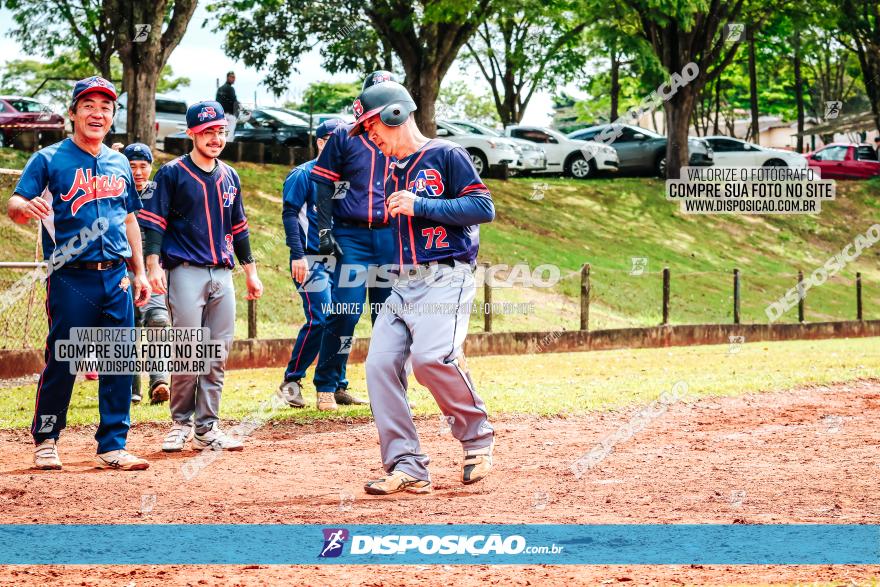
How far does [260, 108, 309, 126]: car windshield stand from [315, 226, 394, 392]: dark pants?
21758 millimetres

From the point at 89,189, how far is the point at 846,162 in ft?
128

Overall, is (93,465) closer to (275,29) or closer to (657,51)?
(275,29)

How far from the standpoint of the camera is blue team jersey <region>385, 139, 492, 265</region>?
22.5 feet

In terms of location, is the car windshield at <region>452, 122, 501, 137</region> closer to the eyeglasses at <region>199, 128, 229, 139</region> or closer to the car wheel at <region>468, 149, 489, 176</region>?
the car wheel at <region>468, 149, 489, 176</region>

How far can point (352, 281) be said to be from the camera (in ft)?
32.1

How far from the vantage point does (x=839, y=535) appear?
5.49 meters

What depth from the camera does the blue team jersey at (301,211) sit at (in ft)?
33.2

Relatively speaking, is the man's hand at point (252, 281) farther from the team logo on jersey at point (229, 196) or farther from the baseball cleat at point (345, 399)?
the baseball cleat at point (345, 399)

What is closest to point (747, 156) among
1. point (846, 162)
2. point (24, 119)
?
point (846, 162)

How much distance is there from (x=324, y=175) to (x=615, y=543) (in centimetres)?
495

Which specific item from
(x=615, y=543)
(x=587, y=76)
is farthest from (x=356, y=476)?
(x=587, y=76)

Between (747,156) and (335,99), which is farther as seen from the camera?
(335,99)

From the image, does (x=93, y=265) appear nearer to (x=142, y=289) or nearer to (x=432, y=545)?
→ (x=142, y=289)

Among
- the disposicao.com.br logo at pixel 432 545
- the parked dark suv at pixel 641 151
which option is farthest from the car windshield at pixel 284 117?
the disposicao.com.br logo at pixel 432 545
